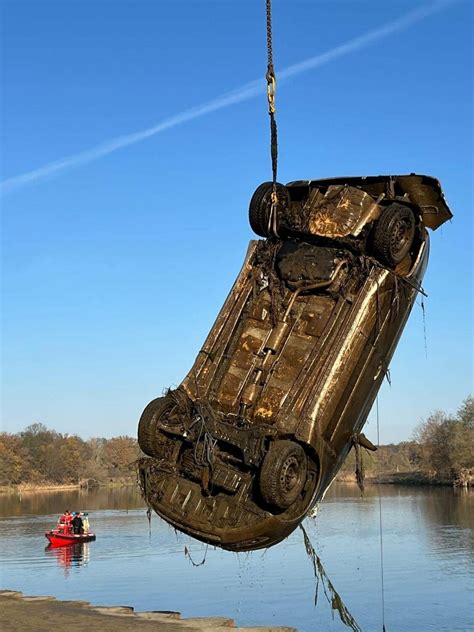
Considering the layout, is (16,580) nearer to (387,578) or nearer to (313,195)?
(387,578)

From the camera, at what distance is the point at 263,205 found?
10.2 meters

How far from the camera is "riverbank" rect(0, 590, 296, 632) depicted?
13664 millimetres

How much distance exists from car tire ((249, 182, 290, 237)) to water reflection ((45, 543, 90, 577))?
67.3ft

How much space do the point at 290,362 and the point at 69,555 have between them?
25.6 meters

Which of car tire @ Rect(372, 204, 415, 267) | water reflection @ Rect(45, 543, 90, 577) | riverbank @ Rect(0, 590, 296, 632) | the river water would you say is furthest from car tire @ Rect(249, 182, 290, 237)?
water reflection @ Rect(45, 543, 90, 577)

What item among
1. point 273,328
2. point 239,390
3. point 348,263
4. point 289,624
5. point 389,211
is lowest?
point 289,624

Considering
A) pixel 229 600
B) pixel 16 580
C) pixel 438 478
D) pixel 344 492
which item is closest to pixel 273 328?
pixel 229 600

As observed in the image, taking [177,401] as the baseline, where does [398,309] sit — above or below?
above

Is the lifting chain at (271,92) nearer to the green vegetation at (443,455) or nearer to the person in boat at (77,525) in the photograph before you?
the person in boat at (77,525)

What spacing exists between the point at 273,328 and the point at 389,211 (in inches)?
79.9

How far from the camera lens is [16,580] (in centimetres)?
2570

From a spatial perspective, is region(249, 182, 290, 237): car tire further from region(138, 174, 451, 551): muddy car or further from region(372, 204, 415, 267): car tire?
region(372, 204, 415, 267): car tire

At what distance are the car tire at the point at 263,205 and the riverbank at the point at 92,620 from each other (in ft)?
24.4

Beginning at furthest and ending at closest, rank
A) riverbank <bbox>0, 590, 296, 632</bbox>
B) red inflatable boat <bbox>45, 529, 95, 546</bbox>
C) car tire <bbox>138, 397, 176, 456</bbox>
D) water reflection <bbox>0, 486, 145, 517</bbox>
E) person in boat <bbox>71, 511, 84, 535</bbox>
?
water reflection <bbox>0, 486, 145, 517</bbox> → person in boat <bbox>71, 511, 84, 535</bbox> → red inflatable boat <bbox>45, 529, 95, 546</bbox> → riverbank <bbox>0, 590, 296, 632</bbox> → car tire <bbox>138, 397, 176, 456</bbox>
